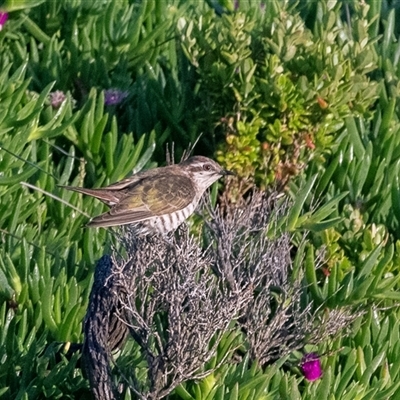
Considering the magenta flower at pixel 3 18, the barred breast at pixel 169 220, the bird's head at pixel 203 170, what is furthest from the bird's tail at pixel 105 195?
the magenta flower at pixel 3 18

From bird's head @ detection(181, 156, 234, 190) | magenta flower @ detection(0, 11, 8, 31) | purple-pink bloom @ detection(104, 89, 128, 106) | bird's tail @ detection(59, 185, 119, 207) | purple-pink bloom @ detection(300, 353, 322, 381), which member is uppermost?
magenta flower @ detection(0, 11, 8, 31)

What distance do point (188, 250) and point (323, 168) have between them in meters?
2.48

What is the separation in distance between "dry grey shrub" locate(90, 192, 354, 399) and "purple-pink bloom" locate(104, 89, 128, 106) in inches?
75.0

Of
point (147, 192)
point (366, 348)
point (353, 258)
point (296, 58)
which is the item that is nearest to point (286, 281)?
point (366, 348)

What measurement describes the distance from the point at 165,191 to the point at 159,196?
5 cm

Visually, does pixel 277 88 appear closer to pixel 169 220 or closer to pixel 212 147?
pixel 212 147

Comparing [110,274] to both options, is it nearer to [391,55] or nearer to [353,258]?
[353,258]

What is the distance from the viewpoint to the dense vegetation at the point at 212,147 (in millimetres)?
5320

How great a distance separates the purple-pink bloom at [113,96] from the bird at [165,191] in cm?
68

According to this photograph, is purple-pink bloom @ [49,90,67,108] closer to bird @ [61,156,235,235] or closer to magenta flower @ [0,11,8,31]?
magenta flower @ [0,11,8,31]

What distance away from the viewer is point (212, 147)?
7277mm

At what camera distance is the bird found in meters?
6.50

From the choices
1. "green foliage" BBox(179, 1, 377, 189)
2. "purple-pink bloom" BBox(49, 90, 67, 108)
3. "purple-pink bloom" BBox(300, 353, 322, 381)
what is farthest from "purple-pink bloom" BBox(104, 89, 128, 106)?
"purple-pink bloom" BBox(300, 353, 322, 381)

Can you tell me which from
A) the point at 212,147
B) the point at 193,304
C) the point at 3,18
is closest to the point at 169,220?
the point at 212,147
